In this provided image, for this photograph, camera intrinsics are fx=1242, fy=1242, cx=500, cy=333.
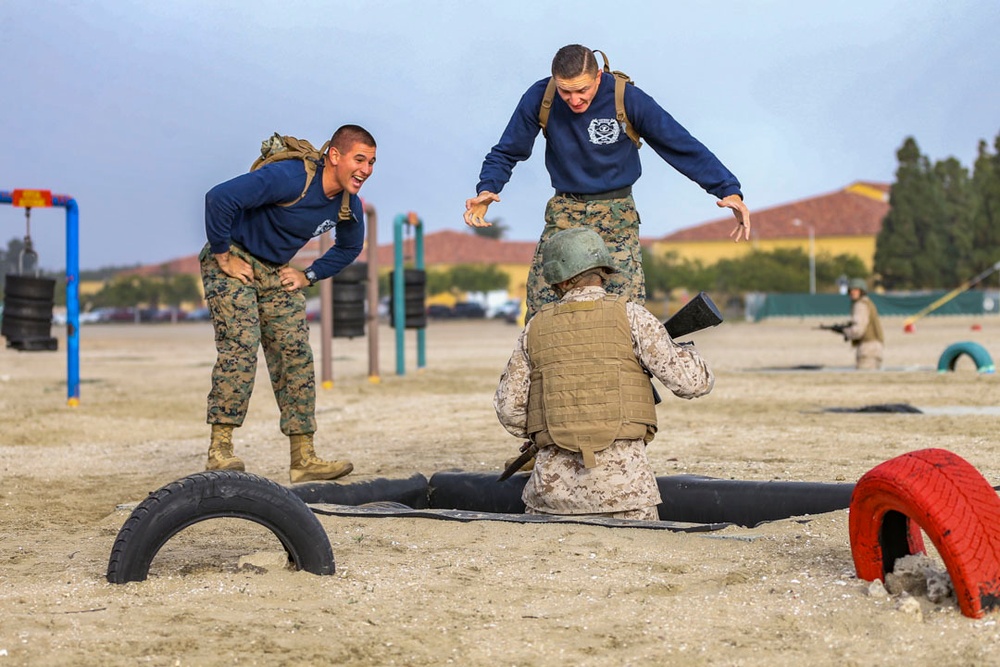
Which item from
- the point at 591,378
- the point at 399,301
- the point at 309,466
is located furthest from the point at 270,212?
the point at 399,301

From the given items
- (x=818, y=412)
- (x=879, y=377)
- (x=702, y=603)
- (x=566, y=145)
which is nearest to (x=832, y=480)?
(x=566, y=145)

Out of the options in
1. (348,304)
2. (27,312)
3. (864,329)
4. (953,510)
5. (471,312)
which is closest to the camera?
(953,510)

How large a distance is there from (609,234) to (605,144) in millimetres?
396

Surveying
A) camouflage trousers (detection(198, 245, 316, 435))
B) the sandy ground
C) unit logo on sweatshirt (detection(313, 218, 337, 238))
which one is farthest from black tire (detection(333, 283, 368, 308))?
unit logo on sweatshirt (detection(313, 218, 337, 238))

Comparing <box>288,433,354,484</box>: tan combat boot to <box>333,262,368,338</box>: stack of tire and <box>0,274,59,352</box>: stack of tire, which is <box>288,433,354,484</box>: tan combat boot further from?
<box>333,262,368,338</box>: stack of tire

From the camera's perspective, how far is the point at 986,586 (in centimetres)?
298

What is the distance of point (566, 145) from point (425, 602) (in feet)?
8.73

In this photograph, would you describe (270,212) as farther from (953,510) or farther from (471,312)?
(471,312)

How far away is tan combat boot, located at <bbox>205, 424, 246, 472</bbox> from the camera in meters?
5.77

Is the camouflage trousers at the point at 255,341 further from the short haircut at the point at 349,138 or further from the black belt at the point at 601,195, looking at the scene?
the black belt at the point at 601,195

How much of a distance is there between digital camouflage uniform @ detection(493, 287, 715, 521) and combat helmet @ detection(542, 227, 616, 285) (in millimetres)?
94

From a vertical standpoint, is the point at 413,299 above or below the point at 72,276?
below

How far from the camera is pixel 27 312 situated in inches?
462

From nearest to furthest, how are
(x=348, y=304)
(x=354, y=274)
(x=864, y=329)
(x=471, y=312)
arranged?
1. (x=348, y=304)
2. (x=354, y=274)
3. (x=864, y=329)
4. (x=471, y=312)
